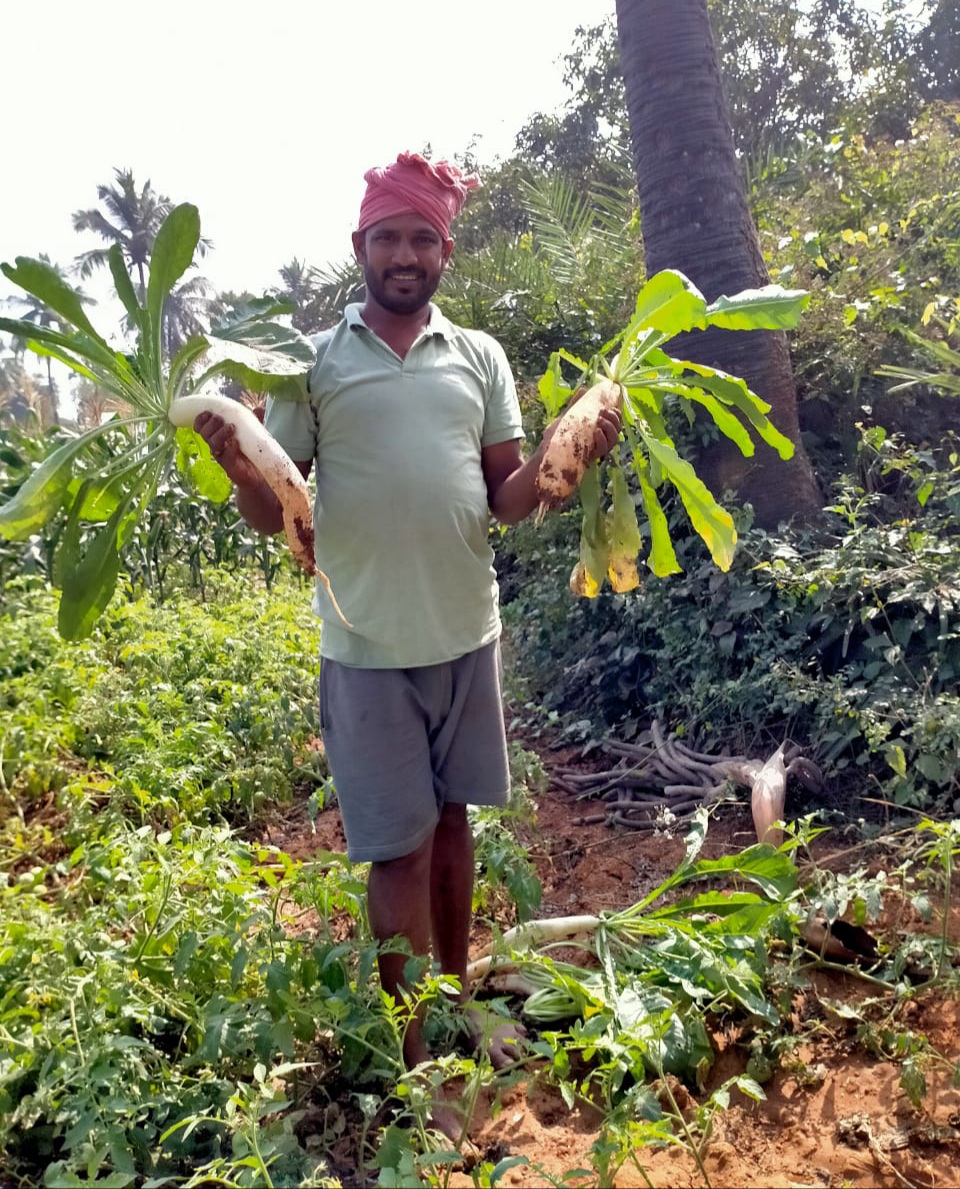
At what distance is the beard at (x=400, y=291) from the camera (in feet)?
6.30

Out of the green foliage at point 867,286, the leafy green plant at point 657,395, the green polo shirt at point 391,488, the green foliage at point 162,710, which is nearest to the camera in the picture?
the green polo shirt at point 391,488

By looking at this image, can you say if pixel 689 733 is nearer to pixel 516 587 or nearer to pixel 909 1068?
pixel 909 1068

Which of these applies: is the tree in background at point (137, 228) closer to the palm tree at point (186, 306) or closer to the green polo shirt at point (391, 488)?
the palm tree at point (186, 306)

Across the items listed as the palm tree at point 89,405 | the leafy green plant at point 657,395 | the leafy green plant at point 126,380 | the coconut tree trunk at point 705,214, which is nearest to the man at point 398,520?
the leafy green plant at point 126,380

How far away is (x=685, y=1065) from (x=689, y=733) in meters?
1.82

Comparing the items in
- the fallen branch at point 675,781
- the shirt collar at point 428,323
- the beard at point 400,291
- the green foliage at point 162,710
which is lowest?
the fallen branch at point 675,781

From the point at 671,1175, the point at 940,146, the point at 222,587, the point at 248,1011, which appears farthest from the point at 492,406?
the point at 940,146

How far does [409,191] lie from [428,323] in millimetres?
268

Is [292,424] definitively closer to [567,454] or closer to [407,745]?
[567,454]

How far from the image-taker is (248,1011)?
1896 mm

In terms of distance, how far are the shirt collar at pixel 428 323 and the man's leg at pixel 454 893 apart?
3.52 feet

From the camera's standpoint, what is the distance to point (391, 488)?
1.85 meters

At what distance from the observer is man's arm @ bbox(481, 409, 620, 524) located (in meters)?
1.94

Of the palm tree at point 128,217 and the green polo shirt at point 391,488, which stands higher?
the palm tree at point 128,217
